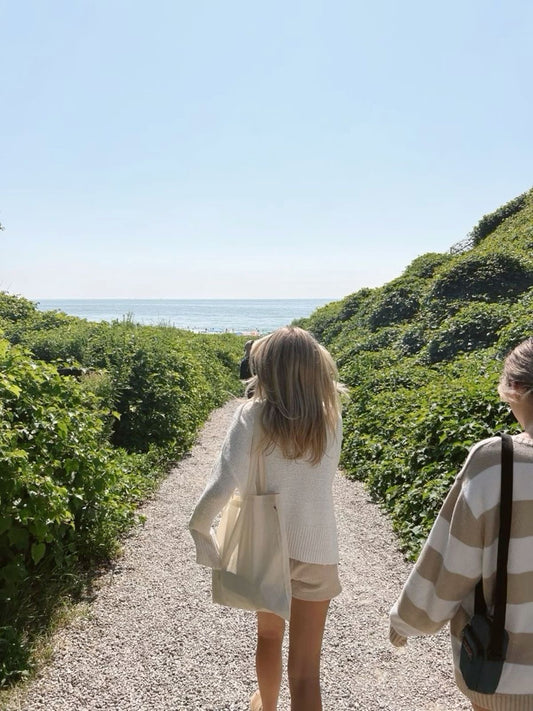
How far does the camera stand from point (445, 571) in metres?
1.76

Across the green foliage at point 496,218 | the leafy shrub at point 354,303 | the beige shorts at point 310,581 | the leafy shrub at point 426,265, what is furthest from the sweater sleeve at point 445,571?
the green foliage at point 496,218

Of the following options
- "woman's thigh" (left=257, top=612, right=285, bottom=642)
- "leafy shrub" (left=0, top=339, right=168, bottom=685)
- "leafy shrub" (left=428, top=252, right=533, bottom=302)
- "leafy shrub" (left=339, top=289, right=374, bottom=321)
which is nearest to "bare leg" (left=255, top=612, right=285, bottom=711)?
"woman's thigh" (left=257, top=612, right=285, bottom=642)

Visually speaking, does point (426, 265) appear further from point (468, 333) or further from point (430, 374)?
point (430, 374)

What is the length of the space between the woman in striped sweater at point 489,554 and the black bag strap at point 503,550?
0.05ft

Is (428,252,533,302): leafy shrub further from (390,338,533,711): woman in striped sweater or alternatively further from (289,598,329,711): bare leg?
(390,338,533,711): woman in striped sweater

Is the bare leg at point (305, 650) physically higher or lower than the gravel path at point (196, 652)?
higher

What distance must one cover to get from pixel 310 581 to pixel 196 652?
185 cm

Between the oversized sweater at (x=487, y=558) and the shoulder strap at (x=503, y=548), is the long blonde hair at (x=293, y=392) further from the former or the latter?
the shoulder strap at (x=503, y=548)

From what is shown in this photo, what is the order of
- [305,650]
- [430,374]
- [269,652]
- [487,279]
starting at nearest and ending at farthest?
[305,650]
[269,652]
[430,374]
[487,279]

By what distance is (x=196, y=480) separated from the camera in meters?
8.31

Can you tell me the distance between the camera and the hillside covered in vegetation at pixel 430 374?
20.1 feet

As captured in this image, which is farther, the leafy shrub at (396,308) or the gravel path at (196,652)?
the leafy shrub at (396,308)

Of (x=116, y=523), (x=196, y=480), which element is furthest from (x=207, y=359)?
(x=116, y=523)

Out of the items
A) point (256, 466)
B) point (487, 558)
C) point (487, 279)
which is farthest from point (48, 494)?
point (487, 279)
